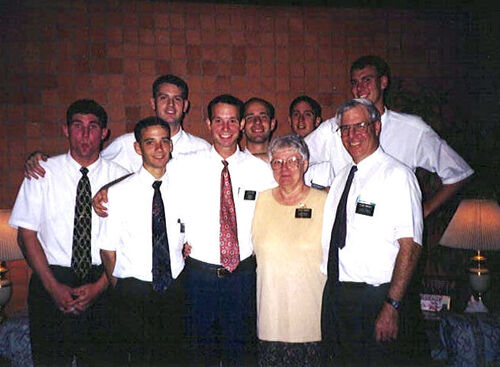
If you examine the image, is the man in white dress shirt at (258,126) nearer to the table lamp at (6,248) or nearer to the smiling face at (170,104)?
the smiling face at (170,104)

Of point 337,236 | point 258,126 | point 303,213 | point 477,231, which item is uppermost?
point 258,126

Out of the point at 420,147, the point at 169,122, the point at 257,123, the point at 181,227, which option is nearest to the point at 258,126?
the point at 257,123

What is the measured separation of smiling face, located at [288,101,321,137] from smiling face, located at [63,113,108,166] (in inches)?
68.3

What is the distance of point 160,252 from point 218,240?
0.38 m

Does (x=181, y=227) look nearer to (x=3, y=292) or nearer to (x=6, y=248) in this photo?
(x=6, y=248)

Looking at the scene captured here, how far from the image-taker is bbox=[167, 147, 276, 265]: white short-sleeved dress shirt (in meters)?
2.81

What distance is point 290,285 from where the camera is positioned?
2570 millimetres

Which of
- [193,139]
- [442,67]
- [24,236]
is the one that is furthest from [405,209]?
[442,67]

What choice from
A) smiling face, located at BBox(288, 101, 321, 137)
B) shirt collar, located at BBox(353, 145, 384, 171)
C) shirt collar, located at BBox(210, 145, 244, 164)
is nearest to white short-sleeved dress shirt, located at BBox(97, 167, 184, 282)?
shirt collar, located at BBox(210, 145, 244, 164)

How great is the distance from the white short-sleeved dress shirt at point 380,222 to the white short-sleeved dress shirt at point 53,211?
1625 mm

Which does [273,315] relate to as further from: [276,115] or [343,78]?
[343,78]

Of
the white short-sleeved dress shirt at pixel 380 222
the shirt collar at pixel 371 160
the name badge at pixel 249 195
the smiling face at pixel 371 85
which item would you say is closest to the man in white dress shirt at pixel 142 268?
the name badge at pixel 249 195

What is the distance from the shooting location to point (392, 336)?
7.77 feet

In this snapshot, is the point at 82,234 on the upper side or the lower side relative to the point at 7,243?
upper
